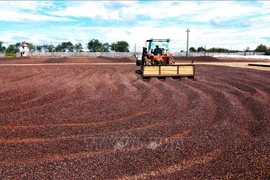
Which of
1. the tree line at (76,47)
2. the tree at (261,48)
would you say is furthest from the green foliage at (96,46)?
the tree at (261,48)

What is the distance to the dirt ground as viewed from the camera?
3.99 meters

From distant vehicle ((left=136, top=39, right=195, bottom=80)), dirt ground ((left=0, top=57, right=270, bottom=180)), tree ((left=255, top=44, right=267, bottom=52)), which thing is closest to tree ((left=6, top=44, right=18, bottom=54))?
tree ((left=255, top=44, right=267, bottom=52))

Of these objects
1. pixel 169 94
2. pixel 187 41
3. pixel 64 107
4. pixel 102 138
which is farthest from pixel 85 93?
pixel 187 41

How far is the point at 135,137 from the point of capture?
5285mm

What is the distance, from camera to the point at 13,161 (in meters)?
4.29

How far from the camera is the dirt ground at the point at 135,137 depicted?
3.99m

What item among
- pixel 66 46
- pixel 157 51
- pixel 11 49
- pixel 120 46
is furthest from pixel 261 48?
pixel 11 49

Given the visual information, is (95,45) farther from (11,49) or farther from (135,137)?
(135,137)

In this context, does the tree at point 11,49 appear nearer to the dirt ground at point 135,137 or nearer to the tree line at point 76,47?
the tree line at point 76,47

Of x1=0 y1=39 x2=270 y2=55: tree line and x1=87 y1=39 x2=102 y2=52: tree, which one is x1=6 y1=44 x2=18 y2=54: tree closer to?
x1=0 y1=39 x2=270 y2=55: tree line

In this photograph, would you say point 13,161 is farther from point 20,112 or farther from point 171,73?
point 171,73

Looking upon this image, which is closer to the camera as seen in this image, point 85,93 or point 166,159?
point 166,159

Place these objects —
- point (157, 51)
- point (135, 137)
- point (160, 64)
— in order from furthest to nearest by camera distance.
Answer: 1. point (157, 51)
2. point (160, 64)
3. point (135, 137)

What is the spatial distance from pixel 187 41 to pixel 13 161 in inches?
2434
